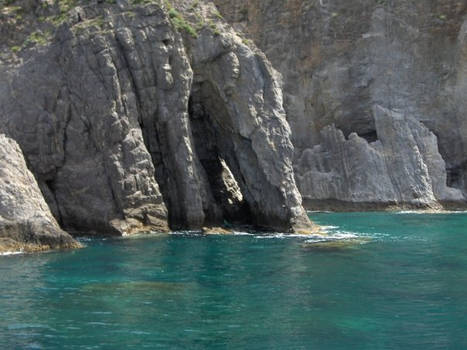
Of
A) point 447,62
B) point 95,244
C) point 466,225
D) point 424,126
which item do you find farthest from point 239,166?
point 447,62

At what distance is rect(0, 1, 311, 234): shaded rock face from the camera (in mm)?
44531

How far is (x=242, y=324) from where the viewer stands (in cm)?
1912

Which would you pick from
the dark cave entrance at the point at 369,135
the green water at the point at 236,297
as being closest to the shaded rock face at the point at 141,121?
the green water at the point at 236,297

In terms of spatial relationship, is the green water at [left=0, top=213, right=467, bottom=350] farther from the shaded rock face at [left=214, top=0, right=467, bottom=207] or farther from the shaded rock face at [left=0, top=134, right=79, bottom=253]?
the shaded rock face at [left=214, top=0, right=467, bottom=207]

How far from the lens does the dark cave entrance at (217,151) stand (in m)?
50.3

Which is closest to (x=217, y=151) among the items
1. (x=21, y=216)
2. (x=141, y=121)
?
(x=141, y=121)

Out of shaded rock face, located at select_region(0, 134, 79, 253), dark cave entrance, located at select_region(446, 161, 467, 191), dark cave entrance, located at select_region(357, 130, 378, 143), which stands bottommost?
shaded rock face, located at select_region(0, 134, 79, 253)

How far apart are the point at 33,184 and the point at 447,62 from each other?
63.0 meters

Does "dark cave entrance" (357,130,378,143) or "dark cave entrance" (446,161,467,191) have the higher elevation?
"dark cave entrance" (357,130,378,143)

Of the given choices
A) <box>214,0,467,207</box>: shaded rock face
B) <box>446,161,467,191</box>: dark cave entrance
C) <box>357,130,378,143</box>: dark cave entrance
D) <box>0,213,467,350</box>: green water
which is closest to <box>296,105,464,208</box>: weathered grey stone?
<box>214,0,467,207</box>: shaded rock face

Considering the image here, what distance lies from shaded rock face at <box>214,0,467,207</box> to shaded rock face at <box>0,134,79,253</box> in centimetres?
4808

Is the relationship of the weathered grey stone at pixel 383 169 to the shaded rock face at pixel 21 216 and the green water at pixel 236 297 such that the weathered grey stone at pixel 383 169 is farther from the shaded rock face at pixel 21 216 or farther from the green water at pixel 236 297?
the shaded rock face at pixel 21 216

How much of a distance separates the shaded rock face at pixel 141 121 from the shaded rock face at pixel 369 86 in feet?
103

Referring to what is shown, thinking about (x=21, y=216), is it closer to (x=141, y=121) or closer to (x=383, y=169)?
(x=141, y=121)
